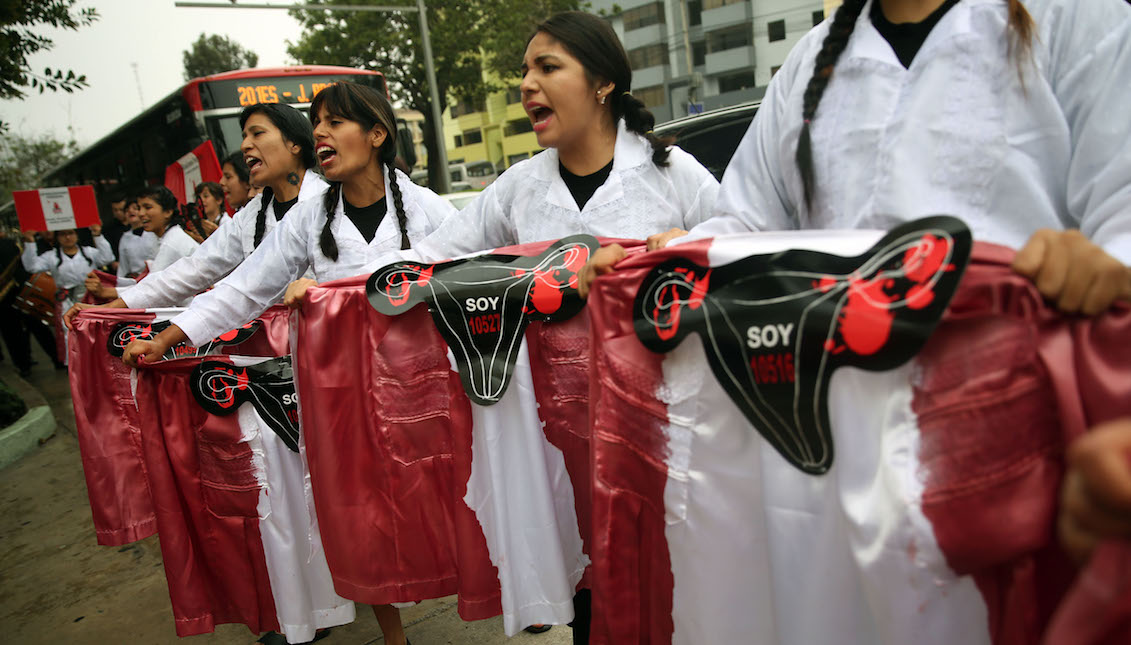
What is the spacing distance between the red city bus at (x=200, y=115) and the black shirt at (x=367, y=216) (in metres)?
7.21

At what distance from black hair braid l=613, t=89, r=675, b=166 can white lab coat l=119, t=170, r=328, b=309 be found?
1.26m

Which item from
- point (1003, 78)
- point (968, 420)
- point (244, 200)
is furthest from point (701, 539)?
point (244, 200)

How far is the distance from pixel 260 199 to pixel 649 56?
32.4 metres

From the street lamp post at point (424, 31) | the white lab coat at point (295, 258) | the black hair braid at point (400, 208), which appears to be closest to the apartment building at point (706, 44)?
the street lamp post at point (424, 31)

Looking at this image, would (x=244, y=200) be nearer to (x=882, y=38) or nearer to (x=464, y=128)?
(x=882, y=38)

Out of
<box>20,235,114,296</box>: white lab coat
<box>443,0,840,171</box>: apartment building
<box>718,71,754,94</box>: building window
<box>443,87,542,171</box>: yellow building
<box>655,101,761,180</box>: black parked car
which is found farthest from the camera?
<box>443,87,542,171</box>: yellow building

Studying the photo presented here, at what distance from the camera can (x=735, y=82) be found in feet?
97.0

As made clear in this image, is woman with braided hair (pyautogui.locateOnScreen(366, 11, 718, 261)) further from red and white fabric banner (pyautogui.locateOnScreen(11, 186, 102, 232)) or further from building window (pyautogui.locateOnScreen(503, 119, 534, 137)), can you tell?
building window (pyautogui.locateOnScreen(503, 119, 534, 137))

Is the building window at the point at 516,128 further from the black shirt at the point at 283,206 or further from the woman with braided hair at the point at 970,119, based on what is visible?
the woman with braided hair at the point at 970,119

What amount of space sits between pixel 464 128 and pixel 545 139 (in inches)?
1691

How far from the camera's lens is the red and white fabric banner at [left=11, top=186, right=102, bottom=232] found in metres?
8.69

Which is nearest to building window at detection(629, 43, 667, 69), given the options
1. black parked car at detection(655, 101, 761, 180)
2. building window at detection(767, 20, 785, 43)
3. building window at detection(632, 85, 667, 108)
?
building window at detection(632, 85, 667, 108)

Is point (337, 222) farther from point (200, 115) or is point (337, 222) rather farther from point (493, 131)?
point (493, 131)

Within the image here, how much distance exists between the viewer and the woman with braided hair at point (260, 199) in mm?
2932
